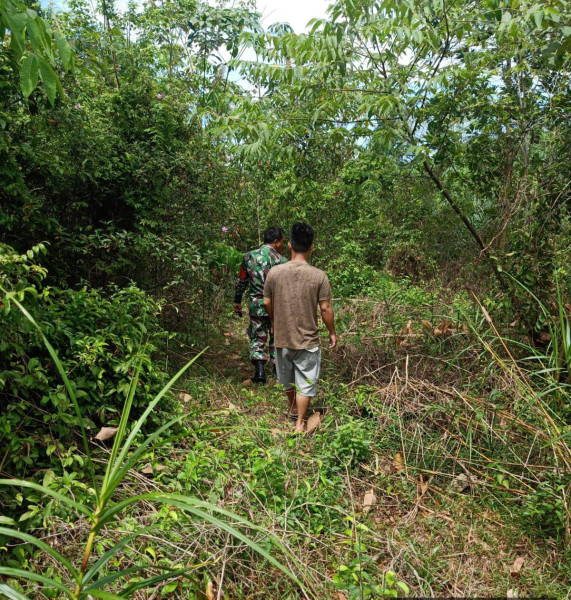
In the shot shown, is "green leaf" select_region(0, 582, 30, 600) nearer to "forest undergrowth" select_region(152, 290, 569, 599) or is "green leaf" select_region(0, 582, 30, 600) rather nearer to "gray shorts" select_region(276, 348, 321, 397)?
"forest undergrowth" select_region(152, 290, 569, 599)

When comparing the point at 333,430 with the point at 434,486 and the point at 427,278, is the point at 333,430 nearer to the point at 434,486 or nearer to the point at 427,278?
the point at 434,486

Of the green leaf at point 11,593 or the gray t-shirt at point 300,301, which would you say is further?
the gray t-shirt at point 300,301

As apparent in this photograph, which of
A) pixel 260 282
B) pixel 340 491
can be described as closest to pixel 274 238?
pixel 260 282

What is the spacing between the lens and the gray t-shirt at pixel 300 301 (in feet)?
12.9

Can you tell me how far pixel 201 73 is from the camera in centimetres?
801

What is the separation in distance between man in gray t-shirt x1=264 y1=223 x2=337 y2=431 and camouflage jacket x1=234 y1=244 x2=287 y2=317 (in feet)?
3.72

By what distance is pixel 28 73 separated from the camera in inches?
78.2

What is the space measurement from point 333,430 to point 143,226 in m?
2.85

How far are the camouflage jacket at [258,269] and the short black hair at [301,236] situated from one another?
1168mm

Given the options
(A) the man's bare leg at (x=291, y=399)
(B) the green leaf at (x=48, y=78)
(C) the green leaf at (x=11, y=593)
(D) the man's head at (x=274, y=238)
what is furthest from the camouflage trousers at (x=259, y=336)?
(C) the green leaf at (x=11, y=593)

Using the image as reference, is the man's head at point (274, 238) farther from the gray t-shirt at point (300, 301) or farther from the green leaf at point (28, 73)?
the green leaf at point (28, 73)

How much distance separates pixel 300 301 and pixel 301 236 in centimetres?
56

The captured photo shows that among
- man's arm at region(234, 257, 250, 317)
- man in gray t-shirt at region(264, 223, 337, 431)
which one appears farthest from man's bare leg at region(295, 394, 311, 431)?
man's arm at region(234, 257, 250, 317)

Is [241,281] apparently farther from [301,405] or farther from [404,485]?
[404,485]
